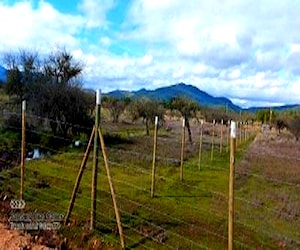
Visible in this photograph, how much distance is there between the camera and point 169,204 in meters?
12.4

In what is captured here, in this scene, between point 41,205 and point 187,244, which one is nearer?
point 187,244

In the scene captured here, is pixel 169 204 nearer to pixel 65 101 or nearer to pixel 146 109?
pixel 65 101

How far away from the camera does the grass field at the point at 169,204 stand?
8.82 metres


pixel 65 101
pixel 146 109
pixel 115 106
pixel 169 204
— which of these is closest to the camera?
pixel 169 204

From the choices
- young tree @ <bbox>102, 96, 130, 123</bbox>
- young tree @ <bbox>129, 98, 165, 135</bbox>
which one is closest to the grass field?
young tree @ <bbox>129, 98, 165, 135</bbox>

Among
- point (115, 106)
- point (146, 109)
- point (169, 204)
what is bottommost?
point (169, 204)

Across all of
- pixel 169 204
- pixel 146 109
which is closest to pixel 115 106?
pixel 146 109

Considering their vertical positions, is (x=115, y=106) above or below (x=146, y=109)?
above

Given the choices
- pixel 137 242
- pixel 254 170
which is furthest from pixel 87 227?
pixel 254 170

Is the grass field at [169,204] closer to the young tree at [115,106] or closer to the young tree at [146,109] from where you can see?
the young tree at [146,109]

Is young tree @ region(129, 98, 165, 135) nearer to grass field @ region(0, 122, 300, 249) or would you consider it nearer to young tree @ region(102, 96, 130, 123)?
young tree @ region(102, 96, 130, 123)

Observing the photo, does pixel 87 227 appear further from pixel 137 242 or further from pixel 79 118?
pixel 79 118

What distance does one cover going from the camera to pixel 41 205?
1055 centimetres

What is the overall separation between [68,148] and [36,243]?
17.1 metres
